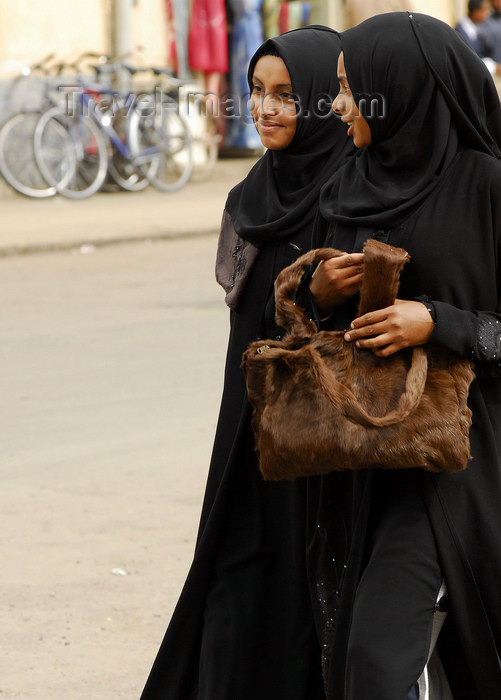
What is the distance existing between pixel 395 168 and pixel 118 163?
36.6ft

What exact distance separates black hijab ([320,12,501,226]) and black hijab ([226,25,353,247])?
16.8 inches

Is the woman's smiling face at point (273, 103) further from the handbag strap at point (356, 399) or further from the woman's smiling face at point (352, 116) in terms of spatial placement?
the handbag strap at point (356, 399)

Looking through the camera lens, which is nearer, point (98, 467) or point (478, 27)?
point (98, 467)

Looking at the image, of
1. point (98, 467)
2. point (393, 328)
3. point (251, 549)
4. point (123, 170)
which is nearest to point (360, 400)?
point (393, 328)

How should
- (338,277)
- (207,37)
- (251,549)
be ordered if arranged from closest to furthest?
(338,277) < (251,549) < (207,37)

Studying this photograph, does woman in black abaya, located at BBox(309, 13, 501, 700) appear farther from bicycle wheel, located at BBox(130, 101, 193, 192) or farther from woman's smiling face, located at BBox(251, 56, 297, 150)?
bicycle wheel, located at BBox(130, 101, 193, 192)

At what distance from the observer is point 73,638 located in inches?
150

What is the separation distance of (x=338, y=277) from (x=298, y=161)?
0.68 metres

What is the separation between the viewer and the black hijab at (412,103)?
8.66ft

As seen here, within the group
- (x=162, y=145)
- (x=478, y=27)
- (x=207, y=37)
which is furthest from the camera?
(x=478, y=27)

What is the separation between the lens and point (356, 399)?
2.49 metres

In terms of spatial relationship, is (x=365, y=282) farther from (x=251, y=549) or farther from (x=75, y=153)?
(x=75, y=153)

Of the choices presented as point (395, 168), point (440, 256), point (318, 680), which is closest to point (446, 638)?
point (318, 680)

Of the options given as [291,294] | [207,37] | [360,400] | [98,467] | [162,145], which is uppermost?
[291,294]
